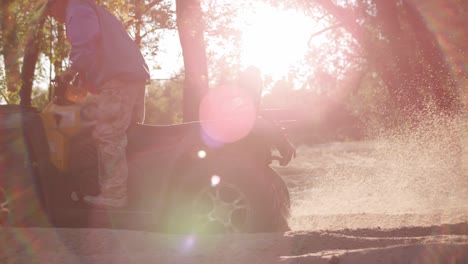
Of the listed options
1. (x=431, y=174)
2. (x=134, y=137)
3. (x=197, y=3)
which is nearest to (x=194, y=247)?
(x=134, y=137)

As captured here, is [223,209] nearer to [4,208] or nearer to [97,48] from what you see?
[97,48]

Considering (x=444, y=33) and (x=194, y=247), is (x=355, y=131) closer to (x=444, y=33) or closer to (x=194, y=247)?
(x=444, y=33)

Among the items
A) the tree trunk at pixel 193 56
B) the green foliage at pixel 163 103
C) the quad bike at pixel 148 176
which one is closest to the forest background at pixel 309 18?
the tree trunk at pixel 193 56

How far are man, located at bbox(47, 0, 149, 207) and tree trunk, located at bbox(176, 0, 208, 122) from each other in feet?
30.6

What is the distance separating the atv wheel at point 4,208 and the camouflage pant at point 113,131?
85 cm

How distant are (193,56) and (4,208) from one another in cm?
985

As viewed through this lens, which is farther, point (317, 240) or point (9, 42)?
point (9, 42)

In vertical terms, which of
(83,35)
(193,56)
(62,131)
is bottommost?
(62,131)

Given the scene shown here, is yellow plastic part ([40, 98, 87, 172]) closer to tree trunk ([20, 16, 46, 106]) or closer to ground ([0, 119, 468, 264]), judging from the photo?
ground ([0, 119, 468, 264])

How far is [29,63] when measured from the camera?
67.4 feet

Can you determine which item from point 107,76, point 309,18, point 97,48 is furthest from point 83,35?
point 309,18

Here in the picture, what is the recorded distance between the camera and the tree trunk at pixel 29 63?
19.1 metres

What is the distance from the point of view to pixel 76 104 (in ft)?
19.1

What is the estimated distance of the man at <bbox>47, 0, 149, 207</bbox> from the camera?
18.1 ft
